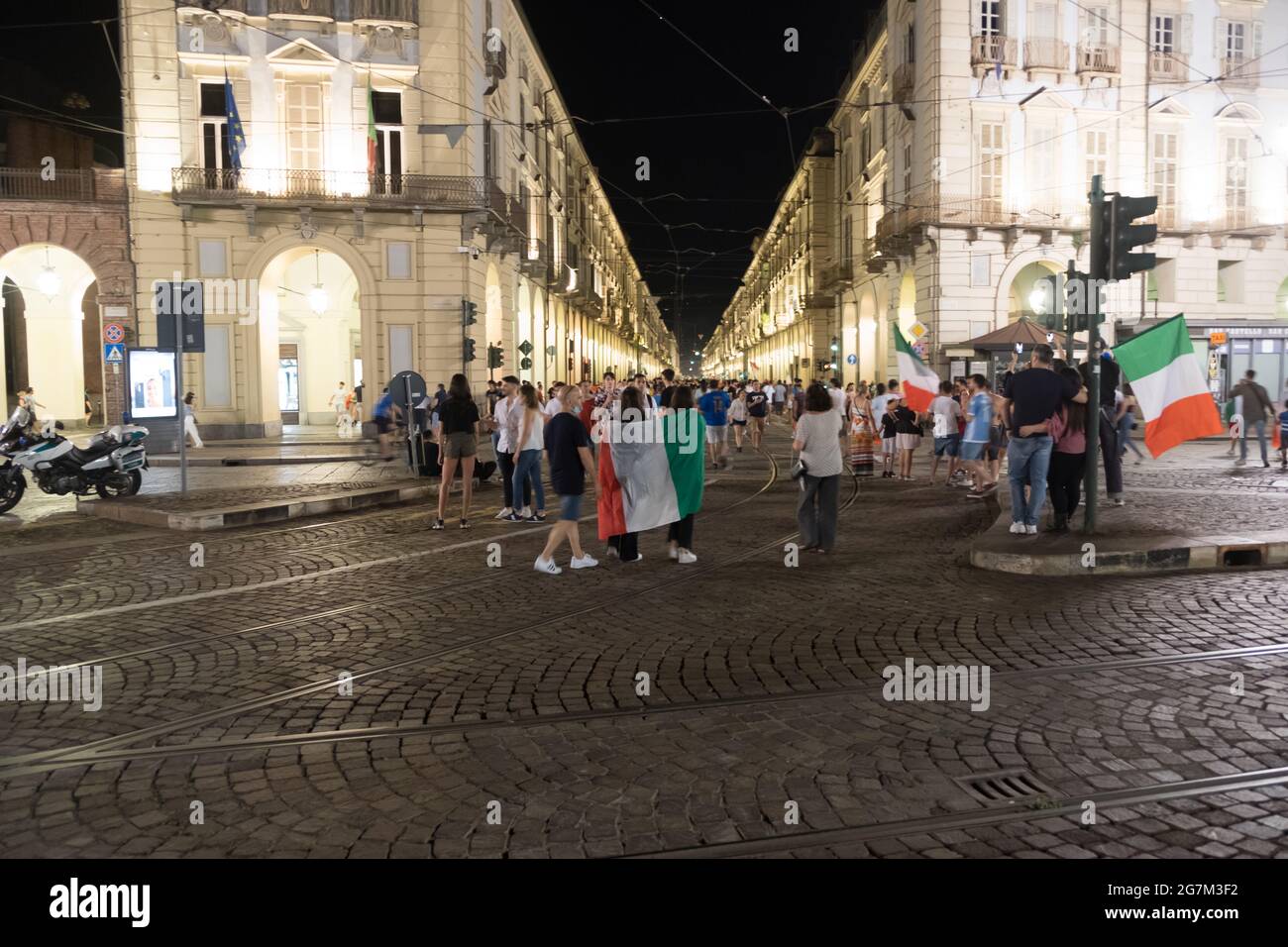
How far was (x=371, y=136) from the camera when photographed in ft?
90.5

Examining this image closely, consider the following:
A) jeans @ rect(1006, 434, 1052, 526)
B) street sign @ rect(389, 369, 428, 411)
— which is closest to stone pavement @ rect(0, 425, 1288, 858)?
jeans @ rect(1006, 434, 1052, 526)

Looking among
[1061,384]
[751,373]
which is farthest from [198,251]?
[751,373]

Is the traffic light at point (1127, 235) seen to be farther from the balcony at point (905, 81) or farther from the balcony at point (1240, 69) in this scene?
the balcony at point (1240, 69)

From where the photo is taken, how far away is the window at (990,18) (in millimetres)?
30500

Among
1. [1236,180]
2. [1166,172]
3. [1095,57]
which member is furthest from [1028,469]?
[1236,180]

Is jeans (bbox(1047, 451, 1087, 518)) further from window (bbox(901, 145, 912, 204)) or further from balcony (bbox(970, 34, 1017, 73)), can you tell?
window (bbox(901, 145, 912, 204))

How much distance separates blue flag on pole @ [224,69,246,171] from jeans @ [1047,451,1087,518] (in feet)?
78.5

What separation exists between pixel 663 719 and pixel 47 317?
33.7 meters

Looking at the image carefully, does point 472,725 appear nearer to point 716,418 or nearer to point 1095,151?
point 716,418

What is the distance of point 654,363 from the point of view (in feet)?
512

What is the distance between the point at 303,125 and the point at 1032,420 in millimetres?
24634

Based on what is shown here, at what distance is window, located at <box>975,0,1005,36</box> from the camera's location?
30.5 metres

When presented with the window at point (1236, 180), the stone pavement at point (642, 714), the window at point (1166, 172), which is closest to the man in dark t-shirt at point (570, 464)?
the stone pavement at point (642, 714)
